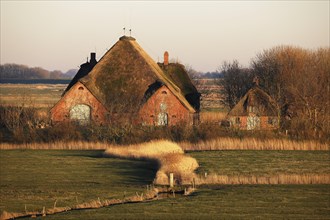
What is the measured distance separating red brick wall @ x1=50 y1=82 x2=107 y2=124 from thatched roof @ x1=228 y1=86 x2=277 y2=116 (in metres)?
13.5

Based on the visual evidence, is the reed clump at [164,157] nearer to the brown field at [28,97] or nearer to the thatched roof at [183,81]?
the brown field at [28,97]

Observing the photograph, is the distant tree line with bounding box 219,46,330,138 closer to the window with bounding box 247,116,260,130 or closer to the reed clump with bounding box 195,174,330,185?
the window with bounding box 247,116,260,130

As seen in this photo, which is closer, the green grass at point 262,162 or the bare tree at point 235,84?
the green grass at point 262,162

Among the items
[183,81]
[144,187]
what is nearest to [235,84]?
[183,81]

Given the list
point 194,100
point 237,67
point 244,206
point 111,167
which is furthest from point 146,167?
point 237,67

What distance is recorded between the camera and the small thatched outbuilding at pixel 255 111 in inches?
2808

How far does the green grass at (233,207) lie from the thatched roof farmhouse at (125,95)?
3099 cm

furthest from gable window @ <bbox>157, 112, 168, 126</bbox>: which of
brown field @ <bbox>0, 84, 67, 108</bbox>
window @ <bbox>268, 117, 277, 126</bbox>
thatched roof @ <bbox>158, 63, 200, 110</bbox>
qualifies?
brown field @ <bbox>0, 84, 67, 108</bbox>

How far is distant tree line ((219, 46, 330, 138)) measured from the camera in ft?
212

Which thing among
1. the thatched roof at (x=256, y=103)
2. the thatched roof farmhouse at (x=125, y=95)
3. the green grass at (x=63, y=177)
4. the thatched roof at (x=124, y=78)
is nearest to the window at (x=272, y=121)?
the thatched roof at (x=256, y=103)

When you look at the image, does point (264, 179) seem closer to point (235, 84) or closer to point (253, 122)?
point (253, 122)

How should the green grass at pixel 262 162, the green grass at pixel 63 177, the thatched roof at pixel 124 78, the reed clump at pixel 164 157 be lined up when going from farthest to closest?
the thatched roof at pixel 124 78 → the green grass at pixel 262 162 → the reed clump at pixel 164 157 → the green grass at pixel 63 177

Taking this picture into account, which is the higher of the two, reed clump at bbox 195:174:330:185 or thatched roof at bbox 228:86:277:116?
thatched roof at bbox 228:86:277:116

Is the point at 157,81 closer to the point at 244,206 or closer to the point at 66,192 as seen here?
the point at 66,192
